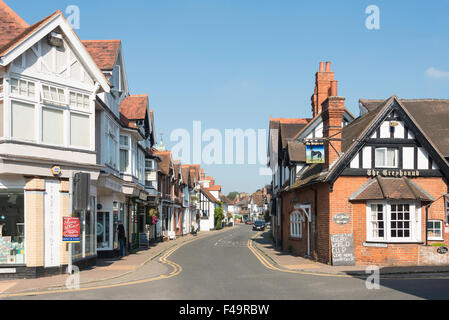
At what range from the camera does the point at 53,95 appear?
17750mm

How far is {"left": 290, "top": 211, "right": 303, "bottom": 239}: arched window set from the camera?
2673 centimetres

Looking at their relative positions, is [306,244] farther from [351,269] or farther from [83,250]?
[83,250]

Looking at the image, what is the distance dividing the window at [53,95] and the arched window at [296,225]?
Result: 46.1 feet

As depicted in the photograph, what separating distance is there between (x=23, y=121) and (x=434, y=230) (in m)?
17.1

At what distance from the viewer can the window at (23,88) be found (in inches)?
651

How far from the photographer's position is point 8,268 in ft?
54.3

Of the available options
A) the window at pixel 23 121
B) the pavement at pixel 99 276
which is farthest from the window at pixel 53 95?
the pavement at pixel 99 276

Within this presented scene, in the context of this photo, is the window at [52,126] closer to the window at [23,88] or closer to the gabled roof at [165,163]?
the window at [23,88]

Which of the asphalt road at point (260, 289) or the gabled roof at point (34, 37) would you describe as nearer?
the asphalt road at point (260, 289)

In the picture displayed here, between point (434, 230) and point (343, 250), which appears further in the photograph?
point (434, 230)

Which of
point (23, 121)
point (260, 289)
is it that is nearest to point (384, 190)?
point (260, 289)

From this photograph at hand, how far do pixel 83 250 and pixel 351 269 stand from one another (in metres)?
10.6

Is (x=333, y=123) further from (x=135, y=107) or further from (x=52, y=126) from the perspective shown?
(x=135, y=107)
